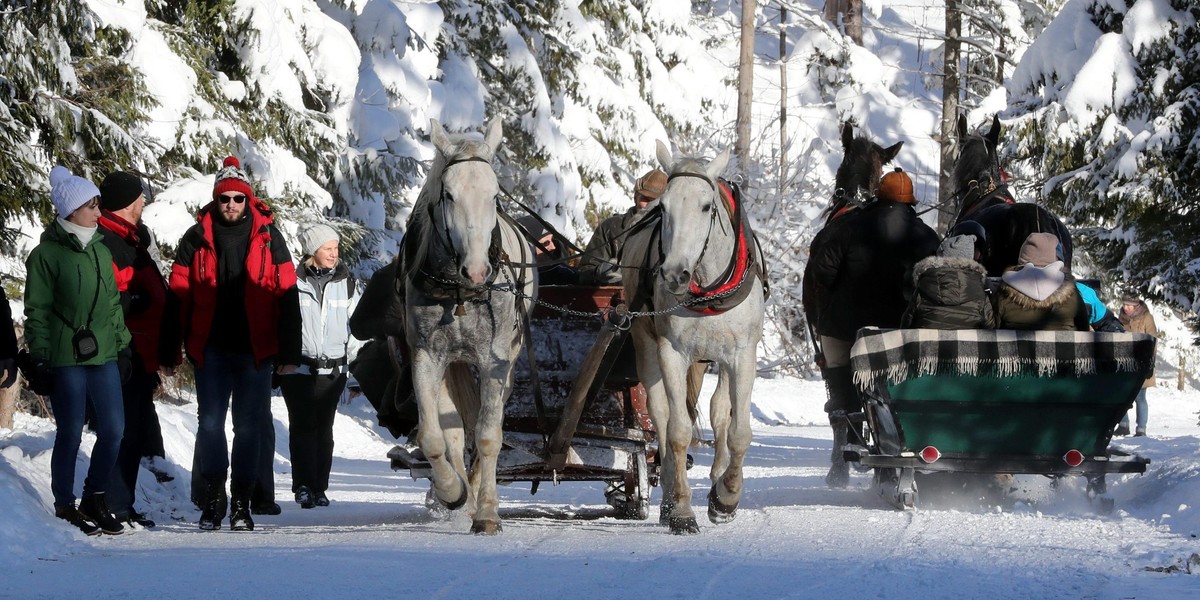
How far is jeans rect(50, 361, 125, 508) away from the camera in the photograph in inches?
313

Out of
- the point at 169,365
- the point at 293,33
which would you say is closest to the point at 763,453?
the point at 293,33

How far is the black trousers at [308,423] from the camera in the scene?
10.7 m

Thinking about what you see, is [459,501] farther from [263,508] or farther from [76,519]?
[263,508]

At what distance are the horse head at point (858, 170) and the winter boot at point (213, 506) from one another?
17.4 feet

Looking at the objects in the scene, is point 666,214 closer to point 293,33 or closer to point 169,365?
point 169,365

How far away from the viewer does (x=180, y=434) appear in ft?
43.5

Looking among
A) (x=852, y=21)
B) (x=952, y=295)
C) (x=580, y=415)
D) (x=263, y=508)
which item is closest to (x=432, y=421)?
(x=580, y=415)

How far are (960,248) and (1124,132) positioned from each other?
25.6 feet

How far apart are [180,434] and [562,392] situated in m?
5.52

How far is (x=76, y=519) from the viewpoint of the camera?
26.5 ft

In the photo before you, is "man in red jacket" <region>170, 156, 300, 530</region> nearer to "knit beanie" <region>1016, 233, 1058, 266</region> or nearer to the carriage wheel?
the carriage wheel

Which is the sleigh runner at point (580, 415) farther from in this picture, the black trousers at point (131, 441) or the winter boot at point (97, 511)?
the winter boot at point (97, 511)

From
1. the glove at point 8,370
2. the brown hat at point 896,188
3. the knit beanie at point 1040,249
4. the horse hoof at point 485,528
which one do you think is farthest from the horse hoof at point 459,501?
the brown hat at point 896,188

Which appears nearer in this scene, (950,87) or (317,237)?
(317,237)
